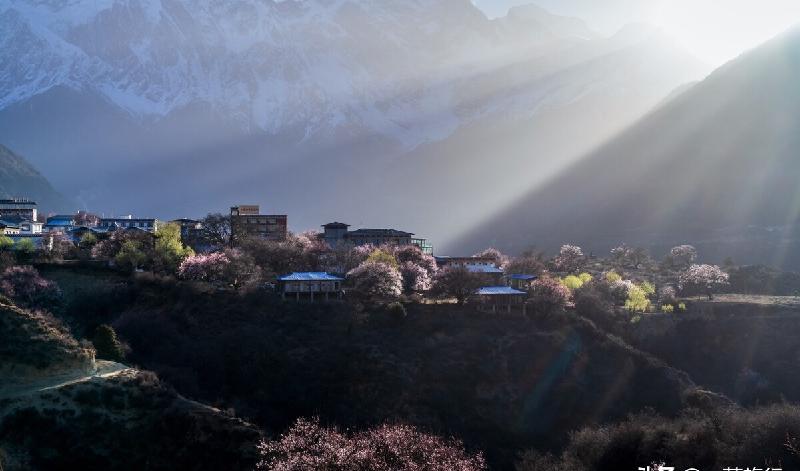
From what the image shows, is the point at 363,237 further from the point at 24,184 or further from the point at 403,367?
the point at 24,184

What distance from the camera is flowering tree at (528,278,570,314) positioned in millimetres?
60375

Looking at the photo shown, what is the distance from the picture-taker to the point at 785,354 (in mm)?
63094

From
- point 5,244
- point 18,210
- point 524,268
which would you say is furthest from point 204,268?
point 18,210

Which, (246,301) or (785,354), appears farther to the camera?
(785,354)

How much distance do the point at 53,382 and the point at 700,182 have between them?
6321 inches

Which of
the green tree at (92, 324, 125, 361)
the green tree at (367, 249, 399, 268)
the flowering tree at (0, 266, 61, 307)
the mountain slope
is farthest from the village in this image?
the mountain slope

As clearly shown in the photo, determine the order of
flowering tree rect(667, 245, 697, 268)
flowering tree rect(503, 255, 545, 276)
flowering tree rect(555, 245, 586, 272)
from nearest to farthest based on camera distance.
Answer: flowering tree rect(503, 255, 545, 276), flowering tree rect(555, 245, 586, 272), flowering tree rect(667, 245, 697, 268)

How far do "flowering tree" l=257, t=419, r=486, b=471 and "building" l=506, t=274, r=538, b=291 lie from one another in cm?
4156

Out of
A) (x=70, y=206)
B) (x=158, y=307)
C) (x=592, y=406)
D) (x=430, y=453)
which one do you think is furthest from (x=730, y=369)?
(x=70, y=206)

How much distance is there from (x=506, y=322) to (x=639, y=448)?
1086 inches

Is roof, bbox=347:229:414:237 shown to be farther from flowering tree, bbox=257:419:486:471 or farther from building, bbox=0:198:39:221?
flowering tree, bbox=257:419:486:471

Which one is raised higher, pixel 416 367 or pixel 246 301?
pixel 246 301

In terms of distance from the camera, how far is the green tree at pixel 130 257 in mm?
58188

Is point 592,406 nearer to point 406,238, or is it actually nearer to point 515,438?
point 515,438
